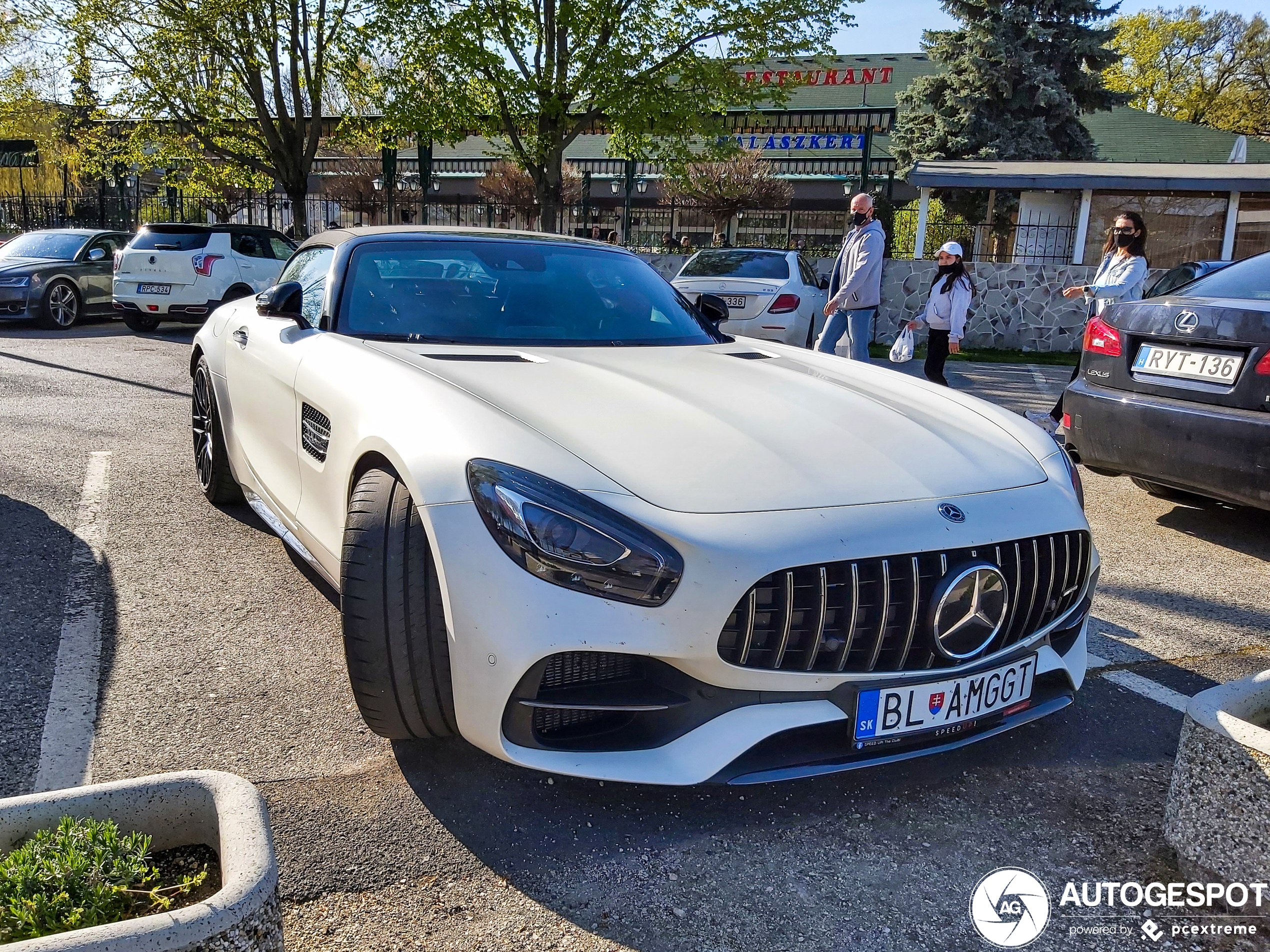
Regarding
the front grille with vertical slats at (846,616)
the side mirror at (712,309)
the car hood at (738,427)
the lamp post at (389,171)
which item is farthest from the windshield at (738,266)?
the lamp post at (389,171)

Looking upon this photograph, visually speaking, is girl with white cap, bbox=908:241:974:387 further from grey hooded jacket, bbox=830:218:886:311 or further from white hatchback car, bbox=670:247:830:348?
white hatchback car, bbox=670:247:830:348

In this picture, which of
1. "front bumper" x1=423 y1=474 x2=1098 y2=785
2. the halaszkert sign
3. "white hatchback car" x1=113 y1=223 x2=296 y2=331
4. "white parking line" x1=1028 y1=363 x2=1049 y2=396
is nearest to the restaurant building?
"white parking line" x1=1028 y1=363 x2=1049 y2=396

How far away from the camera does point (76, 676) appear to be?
3189 millimetres

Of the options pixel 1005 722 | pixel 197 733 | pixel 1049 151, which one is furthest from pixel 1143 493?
pixel 1049 151

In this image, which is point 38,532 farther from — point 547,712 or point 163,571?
point 547,712

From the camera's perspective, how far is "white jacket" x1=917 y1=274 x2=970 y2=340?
8.55 m

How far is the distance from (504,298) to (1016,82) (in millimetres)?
24861

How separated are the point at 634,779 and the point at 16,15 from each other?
2333 cm

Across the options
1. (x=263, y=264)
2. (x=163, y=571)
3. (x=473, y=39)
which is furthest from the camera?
(x=473, y=39)

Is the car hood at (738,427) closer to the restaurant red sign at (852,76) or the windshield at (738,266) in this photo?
the windshield at (738,266)

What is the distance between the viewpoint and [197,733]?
2865 millimetres

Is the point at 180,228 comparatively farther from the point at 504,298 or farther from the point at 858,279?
the point at 504,298

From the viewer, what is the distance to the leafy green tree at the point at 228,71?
1853cm

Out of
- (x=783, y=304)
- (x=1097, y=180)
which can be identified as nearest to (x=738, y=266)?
(x=783, y=304)
